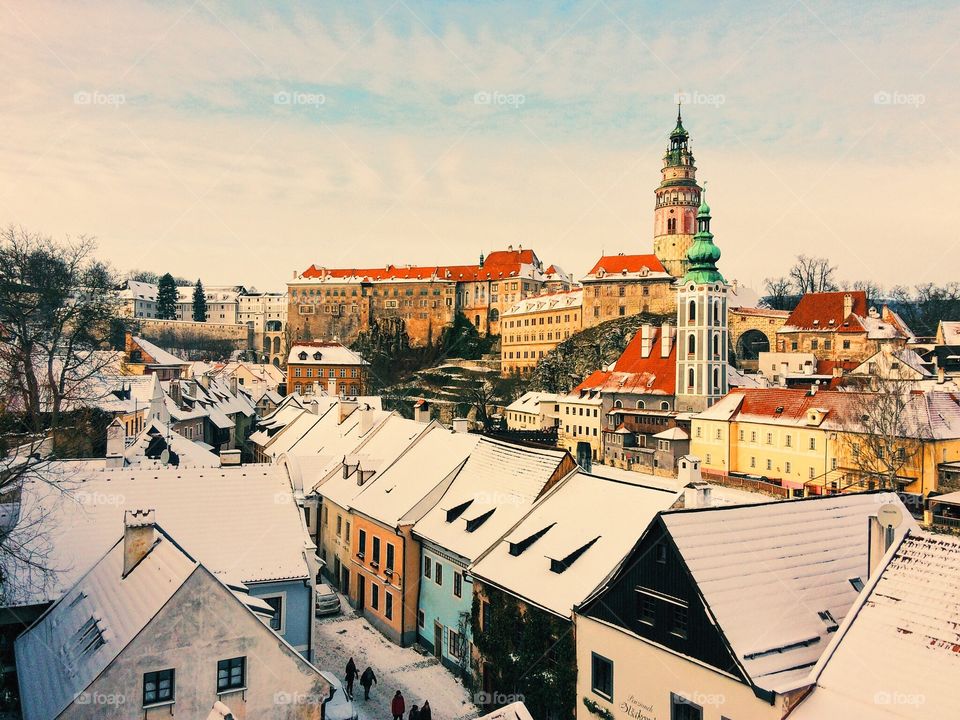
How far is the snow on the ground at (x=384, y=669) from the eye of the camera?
68.7 feet

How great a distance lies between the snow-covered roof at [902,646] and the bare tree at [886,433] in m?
32.3

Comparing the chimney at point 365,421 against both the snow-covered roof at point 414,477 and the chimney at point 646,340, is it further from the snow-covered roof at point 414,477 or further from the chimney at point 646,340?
the chimney at point 646,340

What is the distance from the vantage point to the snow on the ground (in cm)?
2094

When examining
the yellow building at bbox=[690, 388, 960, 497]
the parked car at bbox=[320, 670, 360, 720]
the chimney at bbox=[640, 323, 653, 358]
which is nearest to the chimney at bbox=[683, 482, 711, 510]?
the parked car at bbox=[320, 670, 360, 720]

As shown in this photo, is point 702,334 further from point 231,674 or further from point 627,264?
point 231,674

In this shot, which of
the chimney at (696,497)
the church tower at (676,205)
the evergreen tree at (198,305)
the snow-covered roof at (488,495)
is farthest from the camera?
the evergreen tree at (198,305)

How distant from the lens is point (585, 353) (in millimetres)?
98688

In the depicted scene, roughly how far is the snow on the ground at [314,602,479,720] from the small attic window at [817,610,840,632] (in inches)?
→ 382

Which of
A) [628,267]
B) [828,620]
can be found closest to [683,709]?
[828,620]

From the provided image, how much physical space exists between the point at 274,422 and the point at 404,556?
34.9 metres

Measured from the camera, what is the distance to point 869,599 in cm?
1345

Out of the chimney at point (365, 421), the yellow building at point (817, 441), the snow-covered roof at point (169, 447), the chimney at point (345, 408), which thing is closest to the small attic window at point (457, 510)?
the snow-covered roof at point (169, 447)

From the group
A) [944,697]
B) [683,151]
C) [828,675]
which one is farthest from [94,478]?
[683,151]

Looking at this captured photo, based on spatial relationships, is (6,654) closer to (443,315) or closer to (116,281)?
(116,281)
